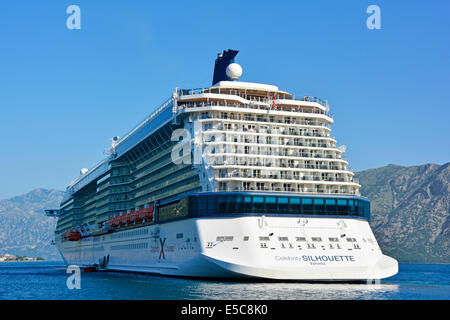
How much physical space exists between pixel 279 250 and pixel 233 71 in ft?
79.9

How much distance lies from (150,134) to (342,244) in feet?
97.8

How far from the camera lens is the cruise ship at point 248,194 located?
49.0 m

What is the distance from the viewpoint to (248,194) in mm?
51375

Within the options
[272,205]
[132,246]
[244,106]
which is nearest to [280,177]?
[272,205]

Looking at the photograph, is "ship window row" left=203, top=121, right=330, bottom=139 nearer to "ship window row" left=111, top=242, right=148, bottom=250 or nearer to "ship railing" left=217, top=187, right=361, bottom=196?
"ship railing" left=217, top=187, right=361, bottom=196

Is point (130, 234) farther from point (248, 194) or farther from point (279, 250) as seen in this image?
point (279, 250)

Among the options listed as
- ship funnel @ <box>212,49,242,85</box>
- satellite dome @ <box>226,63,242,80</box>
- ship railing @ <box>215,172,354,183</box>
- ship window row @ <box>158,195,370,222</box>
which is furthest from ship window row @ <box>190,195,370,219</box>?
ship funnel @ <box>212,49,242,85</box>

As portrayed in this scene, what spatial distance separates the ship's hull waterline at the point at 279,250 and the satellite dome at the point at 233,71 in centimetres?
1864

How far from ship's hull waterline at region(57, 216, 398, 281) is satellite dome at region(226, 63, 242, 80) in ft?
61.1

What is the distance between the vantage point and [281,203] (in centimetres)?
5181

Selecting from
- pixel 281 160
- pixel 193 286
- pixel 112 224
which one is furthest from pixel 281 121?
pixel 112 224

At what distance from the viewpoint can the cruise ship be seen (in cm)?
4900

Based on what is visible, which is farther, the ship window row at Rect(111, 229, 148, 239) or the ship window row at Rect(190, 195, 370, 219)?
the ship window row at Rect(111, 229, 148, 239)
